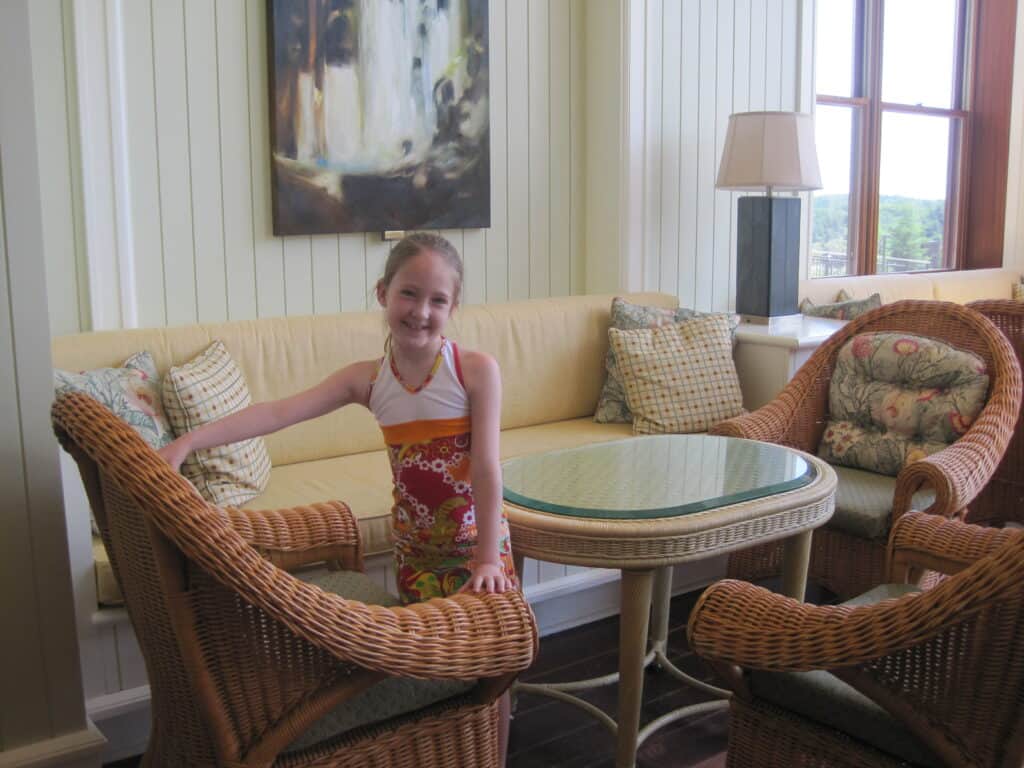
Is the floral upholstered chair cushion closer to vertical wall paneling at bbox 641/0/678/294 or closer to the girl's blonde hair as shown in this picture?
vertical wall paneling at bbox 641/0/678/294

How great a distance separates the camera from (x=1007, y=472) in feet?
10.4

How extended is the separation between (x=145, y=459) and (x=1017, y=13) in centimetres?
583

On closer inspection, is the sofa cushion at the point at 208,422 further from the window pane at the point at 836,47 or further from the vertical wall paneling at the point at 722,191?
the window pane at the point at 836,47

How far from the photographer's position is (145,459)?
129 centimetres

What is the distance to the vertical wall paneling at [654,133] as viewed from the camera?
3.88m

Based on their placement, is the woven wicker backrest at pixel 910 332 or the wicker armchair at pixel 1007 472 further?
the wicker armchair at pixel 1007 472

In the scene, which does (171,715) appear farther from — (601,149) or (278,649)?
(601,149)

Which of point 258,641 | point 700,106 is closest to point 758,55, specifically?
point 700,106

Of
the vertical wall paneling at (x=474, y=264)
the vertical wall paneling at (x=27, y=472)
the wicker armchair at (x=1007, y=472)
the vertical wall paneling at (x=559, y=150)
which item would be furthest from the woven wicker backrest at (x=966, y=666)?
the vertical wall paneling at (x=559, y=150)

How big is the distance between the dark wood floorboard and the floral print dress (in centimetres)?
74

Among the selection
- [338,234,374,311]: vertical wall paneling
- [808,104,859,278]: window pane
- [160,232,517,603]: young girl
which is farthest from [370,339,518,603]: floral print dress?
[808,104,859,278]: window pane

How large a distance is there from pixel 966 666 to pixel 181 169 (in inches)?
98.4

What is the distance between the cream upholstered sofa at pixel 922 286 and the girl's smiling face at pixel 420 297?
3.23 m

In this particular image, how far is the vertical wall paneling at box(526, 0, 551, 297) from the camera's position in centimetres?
379
